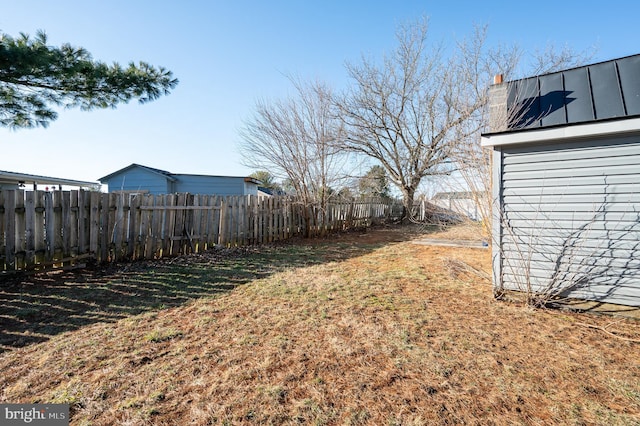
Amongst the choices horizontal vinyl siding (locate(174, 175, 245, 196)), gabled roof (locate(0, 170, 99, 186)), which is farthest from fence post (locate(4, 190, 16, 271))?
horizontal vinyl siding (locate(174, 175, 245, 196))

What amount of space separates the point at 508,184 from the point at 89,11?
8.34m

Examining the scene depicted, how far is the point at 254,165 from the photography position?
936 cm

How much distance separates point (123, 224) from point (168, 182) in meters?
14.3

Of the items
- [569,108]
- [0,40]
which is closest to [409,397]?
[569,108]

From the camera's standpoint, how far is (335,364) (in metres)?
2.23

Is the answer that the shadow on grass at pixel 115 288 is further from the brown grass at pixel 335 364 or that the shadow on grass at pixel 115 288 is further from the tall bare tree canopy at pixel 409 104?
the tall bare tree canopy at pixel 409 104

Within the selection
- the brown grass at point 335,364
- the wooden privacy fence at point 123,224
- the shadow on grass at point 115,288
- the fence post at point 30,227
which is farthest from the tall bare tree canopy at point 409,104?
the fence post at point 30,227

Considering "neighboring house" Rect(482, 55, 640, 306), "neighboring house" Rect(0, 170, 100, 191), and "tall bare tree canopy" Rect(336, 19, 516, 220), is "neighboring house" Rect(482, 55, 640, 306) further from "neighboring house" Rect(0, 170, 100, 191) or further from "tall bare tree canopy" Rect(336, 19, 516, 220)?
"neighboring house" Rect(0, 170, 100, 191)

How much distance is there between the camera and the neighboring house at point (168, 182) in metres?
18.0

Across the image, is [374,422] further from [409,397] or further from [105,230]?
[105,230]

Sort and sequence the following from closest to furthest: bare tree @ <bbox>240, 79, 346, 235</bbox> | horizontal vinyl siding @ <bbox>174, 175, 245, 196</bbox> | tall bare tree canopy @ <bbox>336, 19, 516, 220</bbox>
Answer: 1. bare tree @ <bbox>240, 79, 346, 235</bbox>
2. tall bare tree canopy @ <bbox>336, 19, 516, 220</bbox>
3. horizontal vinyl siding @ <bbox>174, 175, 245, 196</bbox>

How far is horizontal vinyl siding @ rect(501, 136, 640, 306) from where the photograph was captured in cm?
316

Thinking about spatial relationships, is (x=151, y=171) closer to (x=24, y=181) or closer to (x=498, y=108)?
(x=24, y=181)

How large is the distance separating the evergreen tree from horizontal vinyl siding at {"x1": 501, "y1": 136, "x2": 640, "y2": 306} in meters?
6.87
